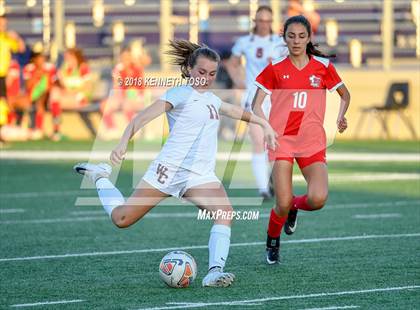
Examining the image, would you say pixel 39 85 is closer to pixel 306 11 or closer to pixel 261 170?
pixel 306 11

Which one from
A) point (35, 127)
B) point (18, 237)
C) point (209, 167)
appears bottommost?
point (35, 127)

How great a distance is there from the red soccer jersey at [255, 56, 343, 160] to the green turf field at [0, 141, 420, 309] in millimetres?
898

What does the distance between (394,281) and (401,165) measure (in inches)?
438

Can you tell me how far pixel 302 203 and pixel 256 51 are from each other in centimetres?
481

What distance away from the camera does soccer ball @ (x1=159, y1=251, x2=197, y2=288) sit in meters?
7.63

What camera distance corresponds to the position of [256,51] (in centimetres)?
1345

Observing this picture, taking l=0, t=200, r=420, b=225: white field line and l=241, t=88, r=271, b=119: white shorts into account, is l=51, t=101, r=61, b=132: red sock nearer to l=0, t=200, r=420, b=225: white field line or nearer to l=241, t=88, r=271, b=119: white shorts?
l=241, t=88, r=271, b=119: white shorts

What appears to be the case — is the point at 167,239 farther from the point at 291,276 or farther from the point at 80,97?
the point at 80,97

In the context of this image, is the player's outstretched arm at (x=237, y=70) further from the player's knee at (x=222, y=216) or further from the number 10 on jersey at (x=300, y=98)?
the player's knee at (x=222, y=216)

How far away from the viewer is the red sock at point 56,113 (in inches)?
1005

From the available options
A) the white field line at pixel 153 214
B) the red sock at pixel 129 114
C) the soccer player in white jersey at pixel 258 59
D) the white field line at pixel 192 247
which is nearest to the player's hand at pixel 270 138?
the white field line at pixel 192 247

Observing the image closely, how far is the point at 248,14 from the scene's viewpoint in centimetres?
2764

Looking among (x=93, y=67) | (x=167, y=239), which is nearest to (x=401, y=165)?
(x=167, y=239)

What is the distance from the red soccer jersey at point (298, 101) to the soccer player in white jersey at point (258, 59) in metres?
4.34
